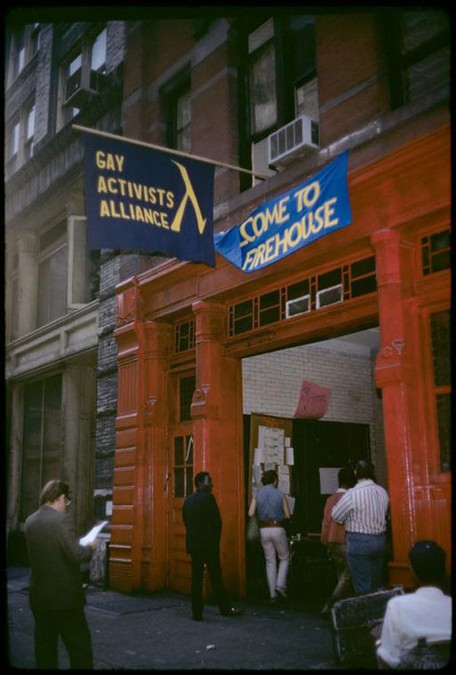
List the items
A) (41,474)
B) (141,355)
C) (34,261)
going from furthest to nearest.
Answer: (34,261)
(41,474)
(141,355)

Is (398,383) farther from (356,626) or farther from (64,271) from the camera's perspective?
(64,271)

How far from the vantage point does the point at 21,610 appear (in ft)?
28.8

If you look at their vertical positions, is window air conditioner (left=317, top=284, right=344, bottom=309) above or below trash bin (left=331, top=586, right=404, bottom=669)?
above

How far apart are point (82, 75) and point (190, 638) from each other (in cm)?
1156

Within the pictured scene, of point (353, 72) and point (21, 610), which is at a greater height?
point (353, 72)

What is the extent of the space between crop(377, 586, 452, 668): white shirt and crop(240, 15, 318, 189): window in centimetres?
697

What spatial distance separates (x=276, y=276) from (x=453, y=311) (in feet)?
12.4

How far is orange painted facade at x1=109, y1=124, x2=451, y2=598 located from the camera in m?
6.50

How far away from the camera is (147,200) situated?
24.8 ft

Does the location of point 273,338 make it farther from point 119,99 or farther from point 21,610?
point 119,99

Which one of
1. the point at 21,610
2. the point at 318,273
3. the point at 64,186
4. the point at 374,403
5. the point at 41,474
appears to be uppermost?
the point at 64,186

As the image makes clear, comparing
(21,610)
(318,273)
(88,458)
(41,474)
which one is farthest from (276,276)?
(41,474)

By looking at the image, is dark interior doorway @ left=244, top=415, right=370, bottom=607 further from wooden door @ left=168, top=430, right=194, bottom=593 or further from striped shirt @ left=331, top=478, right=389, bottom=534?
striped shirt @ left=331, top=478, right=389, bottom=534

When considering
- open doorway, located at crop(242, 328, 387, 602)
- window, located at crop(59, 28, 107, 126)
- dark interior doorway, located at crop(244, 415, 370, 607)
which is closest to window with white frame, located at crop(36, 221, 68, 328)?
window, located at crop(59, 28, 107, 126)
